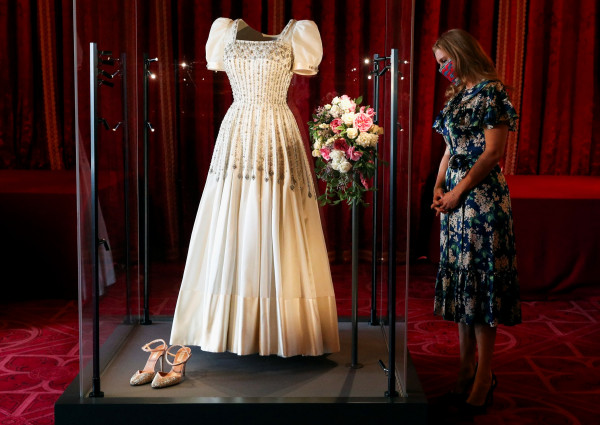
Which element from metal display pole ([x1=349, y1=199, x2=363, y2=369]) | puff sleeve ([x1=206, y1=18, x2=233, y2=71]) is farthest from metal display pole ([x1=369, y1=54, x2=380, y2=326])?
puff sleeve ([x1=206, y1=18, x2=233, y2=71])

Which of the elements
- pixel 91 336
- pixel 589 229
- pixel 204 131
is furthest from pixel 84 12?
pixel 589 229

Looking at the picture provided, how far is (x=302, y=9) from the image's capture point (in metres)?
3.30

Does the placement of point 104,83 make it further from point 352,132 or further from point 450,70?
point 450,70

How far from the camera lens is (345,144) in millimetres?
2875

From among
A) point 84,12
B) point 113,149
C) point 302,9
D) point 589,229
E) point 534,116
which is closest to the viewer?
point 84,12

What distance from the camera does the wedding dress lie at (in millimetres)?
2965

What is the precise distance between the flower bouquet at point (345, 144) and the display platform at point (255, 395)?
585mm

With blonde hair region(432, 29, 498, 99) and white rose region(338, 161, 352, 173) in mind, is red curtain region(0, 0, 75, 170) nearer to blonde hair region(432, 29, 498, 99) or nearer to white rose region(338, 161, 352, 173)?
white rose region(338, 161, 352, 173)

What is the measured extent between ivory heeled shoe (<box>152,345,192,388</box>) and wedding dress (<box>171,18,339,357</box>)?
0.08m

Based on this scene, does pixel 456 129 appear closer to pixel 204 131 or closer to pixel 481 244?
pixel 481 244

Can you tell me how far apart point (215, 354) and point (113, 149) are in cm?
93

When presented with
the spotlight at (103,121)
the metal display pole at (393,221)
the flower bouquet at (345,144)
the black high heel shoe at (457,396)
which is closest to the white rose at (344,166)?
the flower bouquet at (345,144)

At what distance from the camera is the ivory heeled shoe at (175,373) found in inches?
112

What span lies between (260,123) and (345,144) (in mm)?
360
